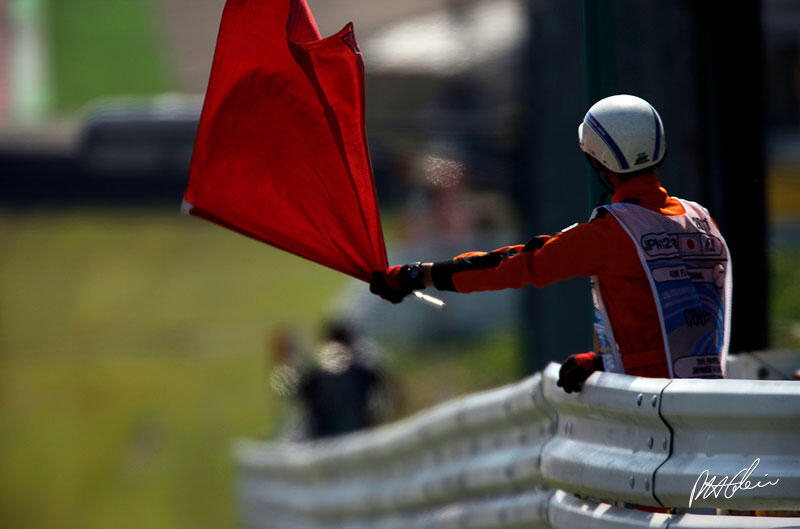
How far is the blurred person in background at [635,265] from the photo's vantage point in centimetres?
512

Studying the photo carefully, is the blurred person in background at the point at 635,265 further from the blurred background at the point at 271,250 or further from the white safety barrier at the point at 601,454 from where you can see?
the blurred background at the point at 271,250

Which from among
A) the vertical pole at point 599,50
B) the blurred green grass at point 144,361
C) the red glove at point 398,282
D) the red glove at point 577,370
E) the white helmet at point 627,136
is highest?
the vertical pole at point 599,50

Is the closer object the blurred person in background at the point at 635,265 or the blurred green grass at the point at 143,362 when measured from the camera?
the blurred person in background at the point at 635,265

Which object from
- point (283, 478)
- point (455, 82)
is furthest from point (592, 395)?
point (455, 82)

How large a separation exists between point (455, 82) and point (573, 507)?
18625 millimetres

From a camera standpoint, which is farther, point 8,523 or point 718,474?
point 8,523

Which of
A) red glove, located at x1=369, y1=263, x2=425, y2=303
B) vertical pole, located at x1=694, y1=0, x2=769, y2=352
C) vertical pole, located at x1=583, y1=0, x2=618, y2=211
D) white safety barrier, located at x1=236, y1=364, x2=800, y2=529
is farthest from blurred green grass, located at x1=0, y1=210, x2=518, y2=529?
red glove, located at x1=369, y1=263, x2=425, y2=303

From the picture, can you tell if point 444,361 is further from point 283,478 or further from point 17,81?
point 17,81

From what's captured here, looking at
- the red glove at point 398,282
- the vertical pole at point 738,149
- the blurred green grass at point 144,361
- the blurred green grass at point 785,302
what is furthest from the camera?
the blurred green grass at point 144,361

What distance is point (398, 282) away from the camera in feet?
18.1

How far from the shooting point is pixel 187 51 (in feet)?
108

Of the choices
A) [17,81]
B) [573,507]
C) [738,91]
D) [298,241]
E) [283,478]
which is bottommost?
[283,478]

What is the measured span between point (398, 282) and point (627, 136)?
3.30 ft

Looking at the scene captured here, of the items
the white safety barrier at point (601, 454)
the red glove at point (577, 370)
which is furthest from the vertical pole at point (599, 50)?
the red glove at point (577, 370)
